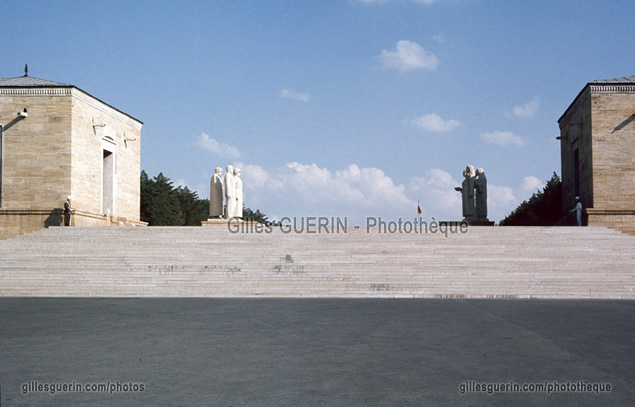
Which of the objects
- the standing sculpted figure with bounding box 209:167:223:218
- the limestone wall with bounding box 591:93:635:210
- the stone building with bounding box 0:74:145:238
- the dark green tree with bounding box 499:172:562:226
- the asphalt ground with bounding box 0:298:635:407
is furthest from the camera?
the dark green tree with bounding box 499:172:562:226

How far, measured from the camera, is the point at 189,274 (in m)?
14.2

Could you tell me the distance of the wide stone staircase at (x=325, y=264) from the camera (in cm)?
1346

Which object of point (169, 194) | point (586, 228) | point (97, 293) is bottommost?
point (97, 293)

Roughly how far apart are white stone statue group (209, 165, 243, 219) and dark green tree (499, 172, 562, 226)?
25038mm

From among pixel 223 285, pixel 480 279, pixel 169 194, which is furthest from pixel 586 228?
pixel 169 194

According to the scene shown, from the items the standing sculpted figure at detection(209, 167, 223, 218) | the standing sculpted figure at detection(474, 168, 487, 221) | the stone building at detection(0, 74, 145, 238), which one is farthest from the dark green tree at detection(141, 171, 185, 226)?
the standing sculpted figure at detection(474, 168, 487, 221)

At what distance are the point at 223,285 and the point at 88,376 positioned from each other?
8388mm

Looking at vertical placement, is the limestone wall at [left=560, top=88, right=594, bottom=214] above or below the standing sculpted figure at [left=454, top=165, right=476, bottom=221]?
above

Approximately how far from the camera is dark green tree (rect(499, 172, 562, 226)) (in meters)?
42.0

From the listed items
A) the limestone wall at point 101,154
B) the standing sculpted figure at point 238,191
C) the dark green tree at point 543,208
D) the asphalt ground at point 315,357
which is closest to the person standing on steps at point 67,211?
the limestone wall at point 101,154

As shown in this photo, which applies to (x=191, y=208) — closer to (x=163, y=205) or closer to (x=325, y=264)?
(x=163, y=205)

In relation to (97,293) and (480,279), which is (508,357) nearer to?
(480,279)

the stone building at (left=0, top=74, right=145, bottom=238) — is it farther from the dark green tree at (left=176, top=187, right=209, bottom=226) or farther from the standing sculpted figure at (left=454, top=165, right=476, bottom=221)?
the dark green tree at (left=176, top=187, right=209, bottom=226)

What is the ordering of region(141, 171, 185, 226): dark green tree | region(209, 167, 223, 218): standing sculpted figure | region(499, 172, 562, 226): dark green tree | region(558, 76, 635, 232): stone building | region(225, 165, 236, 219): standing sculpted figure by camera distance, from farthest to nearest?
region(141, 171, 185, 226): dark green tree → region(499, 172, 562, 226): dark green tree → region(558, 76, 635, 232): stone building → region(209, 167, 223, 218): standing sculpted figure → region(225, 165, 236, 219): standing sculpted figure
